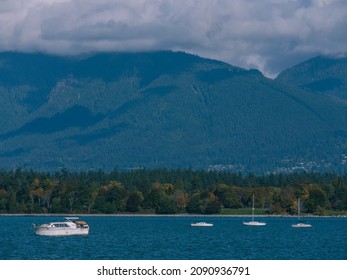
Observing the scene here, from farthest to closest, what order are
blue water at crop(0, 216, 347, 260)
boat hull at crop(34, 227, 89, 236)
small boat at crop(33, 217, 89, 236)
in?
small boat at crop(33, 217, 89, 236) < boat hull at crop(34, 227, 89, 236) < blue water at crop(0, 216, 347, 260)

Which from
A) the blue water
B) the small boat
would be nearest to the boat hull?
the small boat

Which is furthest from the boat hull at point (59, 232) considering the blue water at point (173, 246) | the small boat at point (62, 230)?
the blue water at point (173, 246)

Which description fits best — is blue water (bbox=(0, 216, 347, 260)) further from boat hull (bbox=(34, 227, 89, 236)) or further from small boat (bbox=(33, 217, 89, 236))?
small boat (bbox=(33, 217, 89, 236))

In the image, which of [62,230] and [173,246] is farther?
[62,230]

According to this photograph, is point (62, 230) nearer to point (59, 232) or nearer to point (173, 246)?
point (59, 232)

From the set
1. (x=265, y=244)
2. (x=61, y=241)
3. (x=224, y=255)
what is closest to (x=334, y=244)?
(x=265, y=244)

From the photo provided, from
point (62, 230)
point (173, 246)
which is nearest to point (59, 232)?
point (62, 230)

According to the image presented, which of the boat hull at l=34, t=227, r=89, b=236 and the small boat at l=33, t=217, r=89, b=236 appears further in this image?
the small boat at l=33, t=217, r=89, b=236

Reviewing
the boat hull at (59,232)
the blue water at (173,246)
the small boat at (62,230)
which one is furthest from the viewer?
the small boat at (62,230)

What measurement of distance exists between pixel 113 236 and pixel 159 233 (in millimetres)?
15310

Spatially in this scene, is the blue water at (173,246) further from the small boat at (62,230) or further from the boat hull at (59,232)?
the small boat at (62,230)

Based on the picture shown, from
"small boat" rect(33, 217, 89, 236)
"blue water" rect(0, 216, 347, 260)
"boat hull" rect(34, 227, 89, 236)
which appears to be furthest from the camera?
"small boat" rect(33, 217, 89, 236)

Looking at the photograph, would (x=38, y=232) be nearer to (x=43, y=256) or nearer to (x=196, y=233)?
(x=196, y=233)

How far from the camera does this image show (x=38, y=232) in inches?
7269
